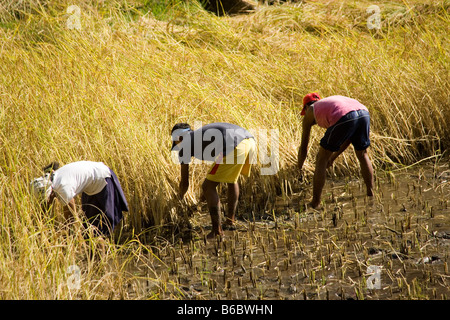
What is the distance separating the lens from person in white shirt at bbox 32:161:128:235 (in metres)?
4.14

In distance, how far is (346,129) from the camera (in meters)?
5.03

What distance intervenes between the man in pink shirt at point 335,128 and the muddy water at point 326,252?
12.8 inches

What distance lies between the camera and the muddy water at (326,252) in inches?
149

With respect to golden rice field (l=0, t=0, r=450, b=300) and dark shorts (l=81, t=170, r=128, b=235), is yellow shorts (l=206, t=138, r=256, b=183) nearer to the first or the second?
golden rice field (l=0, t=0, r=450, b=300)

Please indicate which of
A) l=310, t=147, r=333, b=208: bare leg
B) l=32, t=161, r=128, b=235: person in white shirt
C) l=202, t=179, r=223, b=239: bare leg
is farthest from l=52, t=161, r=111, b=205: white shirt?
l=310, t=147, r=333, b=208: bare leg

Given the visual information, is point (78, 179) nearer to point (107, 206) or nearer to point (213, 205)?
point (107, 206)

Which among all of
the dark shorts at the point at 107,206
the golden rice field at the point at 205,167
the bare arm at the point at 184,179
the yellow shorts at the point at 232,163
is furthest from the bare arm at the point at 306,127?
the dark shorts at the point at 107,206

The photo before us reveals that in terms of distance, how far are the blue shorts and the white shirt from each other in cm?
198

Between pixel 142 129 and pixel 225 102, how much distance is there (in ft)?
3.43

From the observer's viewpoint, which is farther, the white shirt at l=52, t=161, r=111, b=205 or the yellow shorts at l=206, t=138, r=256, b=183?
the yellow shorts at l=206, t=138, r=256, b=183

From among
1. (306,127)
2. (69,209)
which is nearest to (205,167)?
(306,127)

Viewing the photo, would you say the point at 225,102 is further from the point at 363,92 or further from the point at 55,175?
the point at 55,175

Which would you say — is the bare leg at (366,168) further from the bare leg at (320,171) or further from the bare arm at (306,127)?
the bare arm at (306,127)
